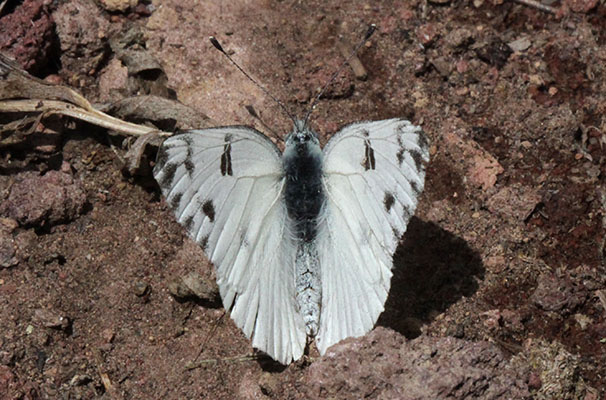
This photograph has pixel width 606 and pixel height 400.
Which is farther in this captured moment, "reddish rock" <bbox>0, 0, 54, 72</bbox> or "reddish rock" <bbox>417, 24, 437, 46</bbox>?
"reddish rock" <bbox>417, 24, 437, 46</bbox>

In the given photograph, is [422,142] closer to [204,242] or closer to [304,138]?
[304,138]

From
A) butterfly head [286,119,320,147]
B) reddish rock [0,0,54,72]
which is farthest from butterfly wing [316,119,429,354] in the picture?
reddish rock [0,0,54,72]

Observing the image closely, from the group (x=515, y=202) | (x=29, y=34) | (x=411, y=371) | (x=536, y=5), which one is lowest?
(x=411, y=371)

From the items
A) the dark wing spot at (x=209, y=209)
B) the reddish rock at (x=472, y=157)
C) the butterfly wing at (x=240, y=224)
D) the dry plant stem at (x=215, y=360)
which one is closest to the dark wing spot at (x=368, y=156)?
the butterfly wing at (x=240, y=224)

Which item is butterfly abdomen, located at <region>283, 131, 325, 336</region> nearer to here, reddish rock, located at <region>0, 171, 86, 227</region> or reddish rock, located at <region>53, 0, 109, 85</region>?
reddish rock, located at <region>0, 171, 86, 227</region>

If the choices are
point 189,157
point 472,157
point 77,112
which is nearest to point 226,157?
point 189,157

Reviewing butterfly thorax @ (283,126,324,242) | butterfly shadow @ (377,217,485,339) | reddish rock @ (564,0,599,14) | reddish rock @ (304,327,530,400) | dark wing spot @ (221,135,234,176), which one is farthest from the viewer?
reddish rock @ (564,0,599,14)

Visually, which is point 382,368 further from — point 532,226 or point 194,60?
point 194,60
